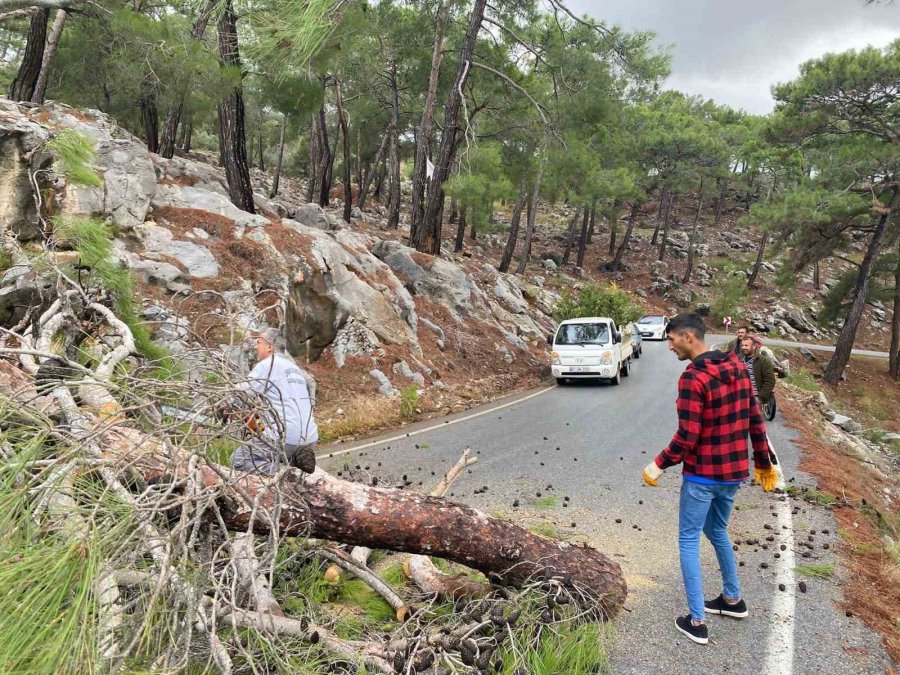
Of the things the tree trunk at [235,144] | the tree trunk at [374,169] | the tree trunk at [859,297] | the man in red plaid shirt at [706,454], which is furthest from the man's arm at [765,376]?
the tree trunk at [374,169]

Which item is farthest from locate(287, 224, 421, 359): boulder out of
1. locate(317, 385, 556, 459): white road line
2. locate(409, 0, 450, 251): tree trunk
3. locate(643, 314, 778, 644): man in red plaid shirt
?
locate(643, 314, 778, 644): man in red plaid shirt

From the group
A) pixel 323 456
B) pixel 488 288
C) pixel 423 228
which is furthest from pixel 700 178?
pixel 323 456

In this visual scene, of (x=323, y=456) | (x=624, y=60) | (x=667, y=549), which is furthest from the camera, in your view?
(x=624, y=60)

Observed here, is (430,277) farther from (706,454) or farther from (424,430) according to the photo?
(706,454)

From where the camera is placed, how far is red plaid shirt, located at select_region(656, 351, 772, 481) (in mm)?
3396

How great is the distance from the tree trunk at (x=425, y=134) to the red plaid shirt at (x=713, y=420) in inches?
565

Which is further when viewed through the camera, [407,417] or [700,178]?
[700,178]

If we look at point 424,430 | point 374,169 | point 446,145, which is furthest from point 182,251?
point 374,169

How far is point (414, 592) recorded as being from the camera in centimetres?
381

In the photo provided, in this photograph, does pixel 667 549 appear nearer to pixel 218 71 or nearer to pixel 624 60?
pixel 218 71

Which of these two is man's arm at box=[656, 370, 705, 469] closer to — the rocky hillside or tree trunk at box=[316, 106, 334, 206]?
the rocky hillside

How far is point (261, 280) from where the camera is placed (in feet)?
36.1

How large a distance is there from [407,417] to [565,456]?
12.2 feet

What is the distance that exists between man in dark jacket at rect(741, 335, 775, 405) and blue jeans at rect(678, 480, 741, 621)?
6.11 metres
